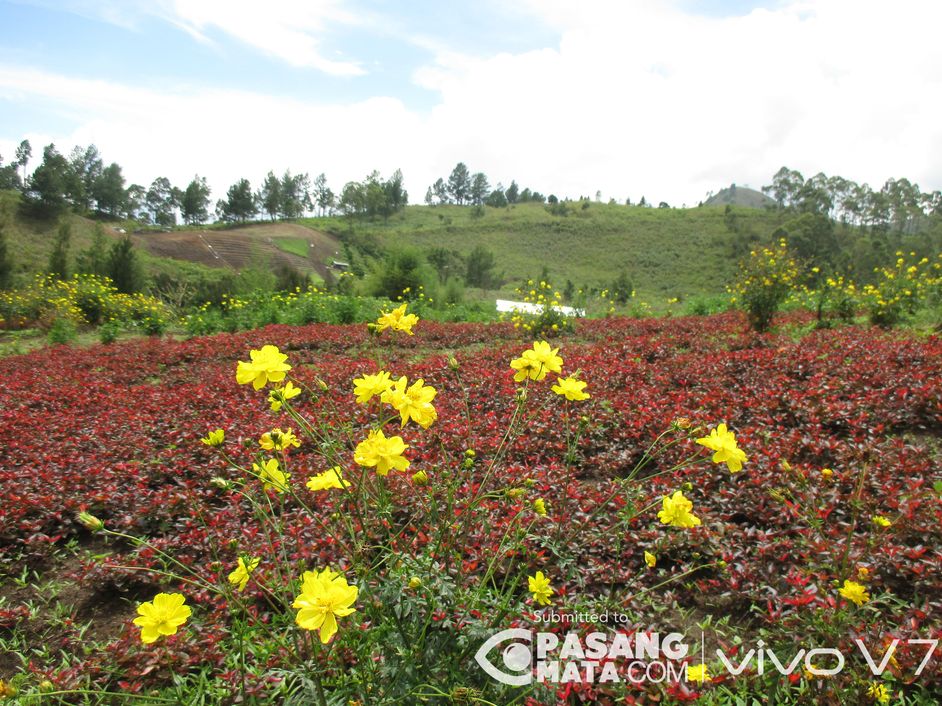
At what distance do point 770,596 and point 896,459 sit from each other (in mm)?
1353

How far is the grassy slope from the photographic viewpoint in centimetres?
4181

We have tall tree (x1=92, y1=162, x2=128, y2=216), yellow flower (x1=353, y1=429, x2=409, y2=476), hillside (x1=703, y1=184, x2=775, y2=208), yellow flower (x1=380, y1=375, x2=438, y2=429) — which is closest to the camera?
yellow flower (x1=353, y1=429, x2=409, y2=476)

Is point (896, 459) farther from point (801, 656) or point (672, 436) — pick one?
point (801, 656)

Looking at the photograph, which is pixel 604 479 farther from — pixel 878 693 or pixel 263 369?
pixel 263 369

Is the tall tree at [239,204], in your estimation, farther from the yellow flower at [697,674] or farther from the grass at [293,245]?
the yellow flower at [697,674]

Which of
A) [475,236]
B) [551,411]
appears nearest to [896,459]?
[551,411]

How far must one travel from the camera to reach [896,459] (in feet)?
9.20

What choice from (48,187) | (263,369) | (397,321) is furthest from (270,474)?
(48,187)

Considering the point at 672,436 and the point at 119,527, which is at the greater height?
the point at 672,436

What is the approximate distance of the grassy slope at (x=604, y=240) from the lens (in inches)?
1646

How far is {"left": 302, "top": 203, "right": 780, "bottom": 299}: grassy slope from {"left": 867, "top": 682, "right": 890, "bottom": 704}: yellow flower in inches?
1398

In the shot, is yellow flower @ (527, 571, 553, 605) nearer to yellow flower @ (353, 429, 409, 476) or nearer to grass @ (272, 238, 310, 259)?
yellow flower @ (353, 429, 409, 476)

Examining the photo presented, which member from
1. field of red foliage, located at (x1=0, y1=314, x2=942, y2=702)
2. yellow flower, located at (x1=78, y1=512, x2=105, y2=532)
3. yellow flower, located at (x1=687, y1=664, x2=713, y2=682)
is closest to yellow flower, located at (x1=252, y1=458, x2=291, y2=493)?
field of red foliage, located at (x1=0, y1=314, x2=942, y2=702)

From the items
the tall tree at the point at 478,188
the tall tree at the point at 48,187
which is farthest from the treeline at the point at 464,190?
the tall tree at the point at 48,187
